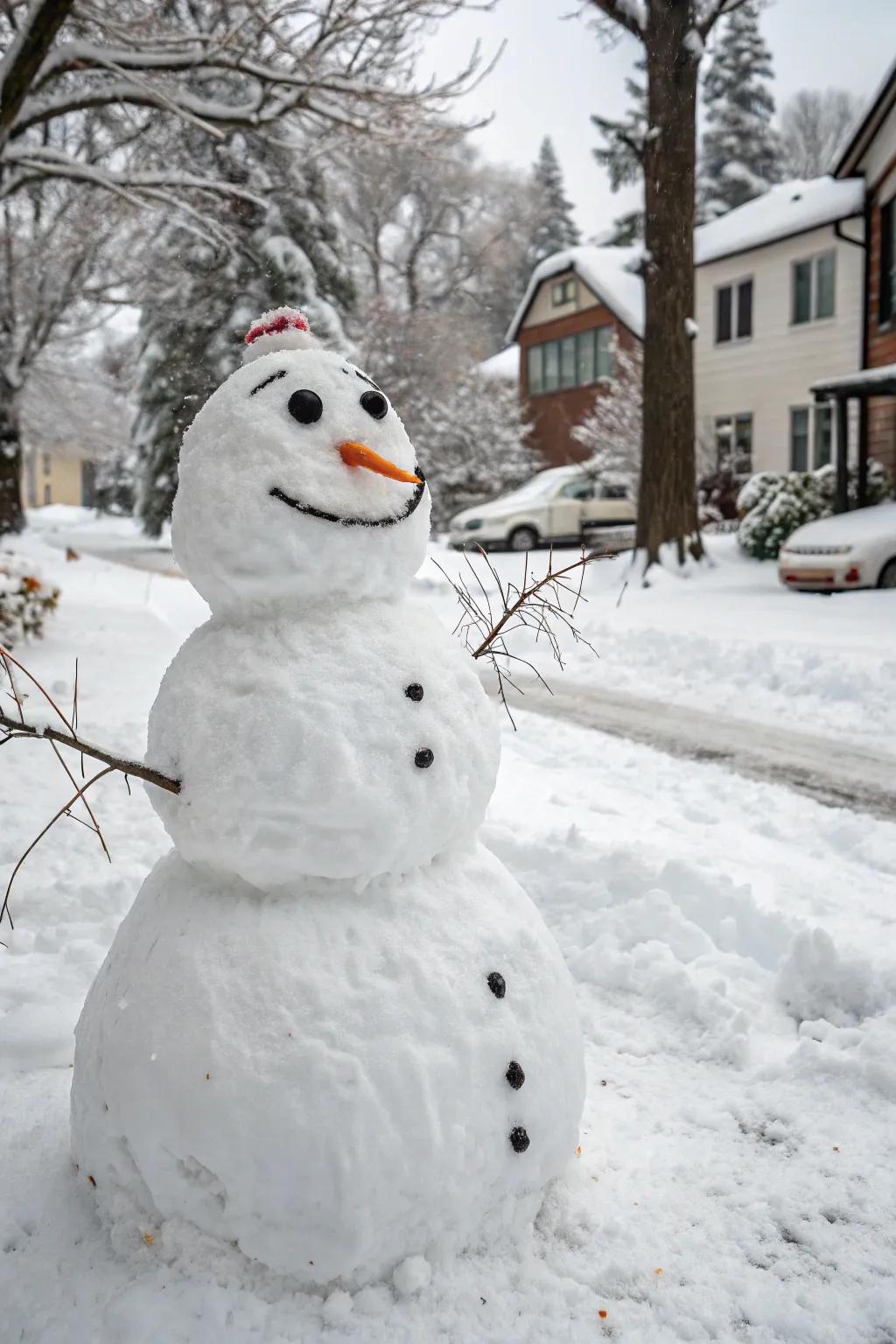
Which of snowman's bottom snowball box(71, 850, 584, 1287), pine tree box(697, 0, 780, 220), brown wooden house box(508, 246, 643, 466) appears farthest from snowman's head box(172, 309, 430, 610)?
pine tree box(697, 0, 780, 220)

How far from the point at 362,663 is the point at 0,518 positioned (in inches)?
882

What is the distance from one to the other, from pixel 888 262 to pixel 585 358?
46.1 feet

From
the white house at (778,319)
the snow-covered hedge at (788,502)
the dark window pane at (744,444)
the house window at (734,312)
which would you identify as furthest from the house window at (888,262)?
the dark window pane at (744,444)

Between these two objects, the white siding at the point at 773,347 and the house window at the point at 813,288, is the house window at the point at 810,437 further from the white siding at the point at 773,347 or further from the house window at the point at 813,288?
the house window at the point at 813,288

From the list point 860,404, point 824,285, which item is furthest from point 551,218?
point 860,404

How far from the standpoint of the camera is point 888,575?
1241 centimetres

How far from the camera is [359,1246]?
1904 millimetres

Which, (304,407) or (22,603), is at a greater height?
(304,407)

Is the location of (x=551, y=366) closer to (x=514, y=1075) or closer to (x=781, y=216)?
(x=781, y=216)

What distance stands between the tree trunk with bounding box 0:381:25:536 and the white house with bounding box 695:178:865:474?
640 inches

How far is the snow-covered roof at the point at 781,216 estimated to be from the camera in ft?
71.4

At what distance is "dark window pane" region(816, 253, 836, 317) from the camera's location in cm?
2286

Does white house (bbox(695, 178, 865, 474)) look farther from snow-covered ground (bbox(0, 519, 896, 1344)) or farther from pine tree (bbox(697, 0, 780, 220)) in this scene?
snow-covered ground (bbox(0, 519, 896, 1344))

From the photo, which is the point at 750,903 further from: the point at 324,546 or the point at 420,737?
the point at 324,546
